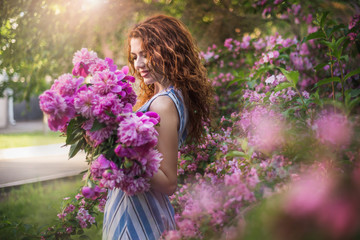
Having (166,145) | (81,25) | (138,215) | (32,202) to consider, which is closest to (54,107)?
(166,145)

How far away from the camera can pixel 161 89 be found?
178 cm

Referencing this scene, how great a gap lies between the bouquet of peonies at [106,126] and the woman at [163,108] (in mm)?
218

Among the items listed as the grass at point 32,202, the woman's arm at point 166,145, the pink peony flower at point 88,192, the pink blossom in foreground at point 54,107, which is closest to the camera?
the pink blossom in foreground at point 54,107

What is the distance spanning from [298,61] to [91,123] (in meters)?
2.46

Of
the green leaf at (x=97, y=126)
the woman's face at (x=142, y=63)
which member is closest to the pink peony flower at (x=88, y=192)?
the green leaf at (x=97, y=126)

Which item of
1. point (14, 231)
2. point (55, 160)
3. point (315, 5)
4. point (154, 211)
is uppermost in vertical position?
point (315, 5)

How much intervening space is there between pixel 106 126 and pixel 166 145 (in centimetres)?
36

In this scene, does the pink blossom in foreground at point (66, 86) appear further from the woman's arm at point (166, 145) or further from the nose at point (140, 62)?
the nose at point (140, 62)

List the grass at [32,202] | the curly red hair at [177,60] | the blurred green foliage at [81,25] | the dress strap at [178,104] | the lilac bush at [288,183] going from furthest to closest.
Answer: the grass at [32,202] < the blurred green foliage at [81,25] < the curly red hair at [177,60] < the dress strap at [178,104] < the lilac bush at [288,183]

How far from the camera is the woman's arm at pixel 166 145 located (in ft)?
4.71

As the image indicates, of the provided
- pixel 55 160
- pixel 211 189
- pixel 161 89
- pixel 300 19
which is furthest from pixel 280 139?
pixel 55 160

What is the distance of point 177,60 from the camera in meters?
1.77

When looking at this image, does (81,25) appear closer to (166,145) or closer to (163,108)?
(163,108)

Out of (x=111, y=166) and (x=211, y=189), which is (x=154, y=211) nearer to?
(x=111, y=166)
